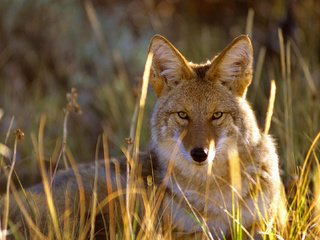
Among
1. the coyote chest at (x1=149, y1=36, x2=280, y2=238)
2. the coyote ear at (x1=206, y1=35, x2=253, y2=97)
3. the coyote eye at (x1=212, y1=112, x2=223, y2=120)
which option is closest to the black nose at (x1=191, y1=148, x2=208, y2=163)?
the coyote chest at (x1=149, y1=36, x2=280, y2=238)

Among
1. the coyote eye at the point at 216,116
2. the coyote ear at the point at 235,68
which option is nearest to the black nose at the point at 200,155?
the coyote eye at the point at 216,116

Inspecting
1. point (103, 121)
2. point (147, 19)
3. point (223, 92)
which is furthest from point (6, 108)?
point (223, 92)

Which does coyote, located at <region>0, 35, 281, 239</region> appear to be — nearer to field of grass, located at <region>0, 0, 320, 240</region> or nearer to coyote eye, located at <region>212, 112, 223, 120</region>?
coyote eye, located at <region>212, 112, 223, 120</region>

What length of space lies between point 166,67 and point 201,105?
42 centimetres

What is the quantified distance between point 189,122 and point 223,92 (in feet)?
1.09

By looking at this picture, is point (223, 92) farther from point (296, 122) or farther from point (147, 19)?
point (147, 19)

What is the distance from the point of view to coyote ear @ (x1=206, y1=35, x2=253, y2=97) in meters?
4.54

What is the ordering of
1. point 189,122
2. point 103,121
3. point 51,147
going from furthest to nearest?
point 103,121 → point 51,147 → point 189,122

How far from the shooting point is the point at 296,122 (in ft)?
20.1

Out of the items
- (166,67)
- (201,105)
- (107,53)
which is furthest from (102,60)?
(201,105)

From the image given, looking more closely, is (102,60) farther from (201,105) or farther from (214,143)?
(214,143)

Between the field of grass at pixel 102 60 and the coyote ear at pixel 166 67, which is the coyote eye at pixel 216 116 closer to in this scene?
the coyote ear at pixel 166 67

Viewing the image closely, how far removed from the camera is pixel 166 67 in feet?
15.7

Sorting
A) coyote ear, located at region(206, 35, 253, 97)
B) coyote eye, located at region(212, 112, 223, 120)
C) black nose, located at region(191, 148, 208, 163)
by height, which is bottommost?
black nose, located at region(191, 148, 208, 163)
